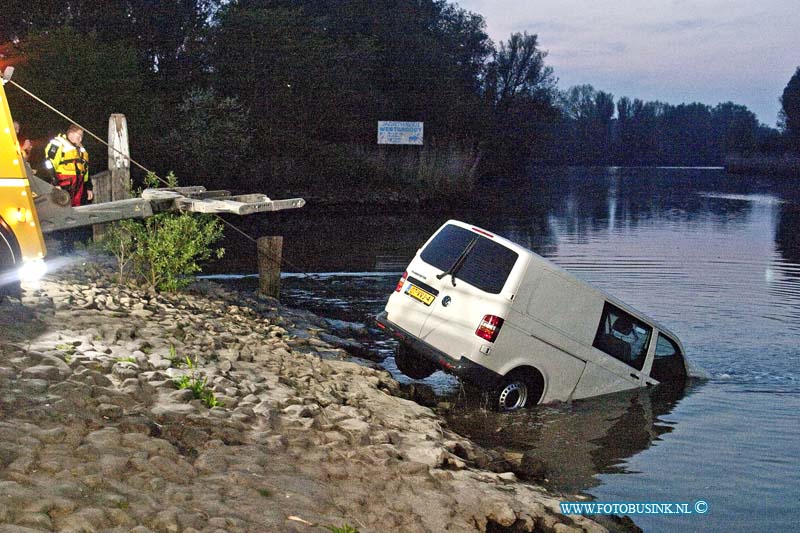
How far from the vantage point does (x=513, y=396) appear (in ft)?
36.4

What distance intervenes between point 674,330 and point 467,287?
26.6 ft

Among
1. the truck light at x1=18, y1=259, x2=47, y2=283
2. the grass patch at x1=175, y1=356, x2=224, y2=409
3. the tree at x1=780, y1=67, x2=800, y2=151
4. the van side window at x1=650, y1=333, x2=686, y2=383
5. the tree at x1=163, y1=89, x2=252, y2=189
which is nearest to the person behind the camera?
the grass patch at x1=175, y1=356, x2=224, y2=409

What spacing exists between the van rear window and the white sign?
4406 centimetres

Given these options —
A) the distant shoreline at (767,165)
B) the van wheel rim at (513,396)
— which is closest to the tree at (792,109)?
the distant shoreline at (767,165)

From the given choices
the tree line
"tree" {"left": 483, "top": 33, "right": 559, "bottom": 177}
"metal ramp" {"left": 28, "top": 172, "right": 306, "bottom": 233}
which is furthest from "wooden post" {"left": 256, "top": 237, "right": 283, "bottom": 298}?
"tree" {"left": 483, "top": 33, "right": 559, "bottom": 177}

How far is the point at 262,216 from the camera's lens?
40438 mm

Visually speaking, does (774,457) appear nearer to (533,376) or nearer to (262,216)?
(533,376)

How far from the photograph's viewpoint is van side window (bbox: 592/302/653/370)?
1151 cm

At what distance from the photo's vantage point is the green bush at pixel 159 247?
13523 millimetres

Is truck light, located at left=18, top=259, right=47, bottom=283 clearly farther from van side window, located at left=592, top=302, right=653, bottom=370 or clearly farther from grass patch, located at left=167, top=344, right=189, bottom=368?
van side window, located at left=592, top=302, right=653, bottom=370

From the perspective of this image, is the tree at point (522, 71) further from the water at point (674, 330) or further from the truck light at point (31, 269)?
the truck light at point (31, 269)

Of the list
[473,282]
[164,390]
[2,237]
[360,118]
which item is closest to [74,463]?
[164,390]

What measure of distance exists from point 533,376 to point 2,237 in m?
6.01

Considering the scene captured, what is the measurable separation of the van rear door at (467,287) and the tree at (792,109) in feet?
434
